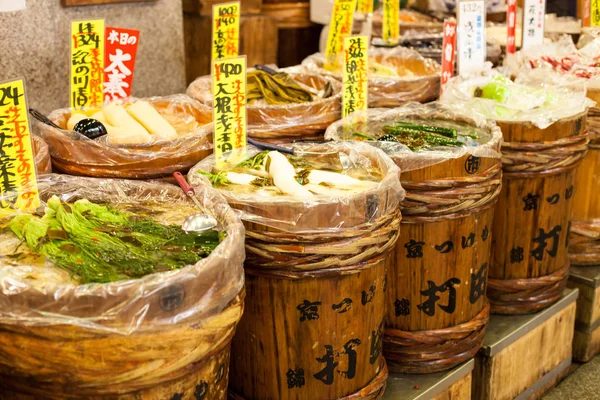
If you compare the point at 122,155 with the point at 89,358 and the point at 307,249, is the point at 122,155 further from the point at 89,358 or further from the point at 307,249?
the point at 89,358

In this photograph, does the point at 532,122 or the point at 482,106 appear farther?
the point at 482,106

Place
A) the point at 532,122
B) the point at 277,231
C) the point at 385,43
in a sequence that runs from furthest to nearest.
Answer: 1. the point at 385,43
2. the point at 532,122
3. the point at 277,231

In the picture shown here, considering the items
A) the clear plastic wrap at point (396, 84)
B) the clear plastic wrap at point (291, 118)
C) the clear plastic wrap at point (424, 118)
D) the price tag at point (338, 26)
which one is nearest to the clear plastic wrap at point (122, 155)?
the clear plastic wrap at point (291, 118)

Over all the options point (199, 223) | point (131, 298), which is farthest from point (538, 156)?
point (131, 298)

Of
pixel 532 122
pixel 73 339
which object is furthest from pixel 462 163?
pixel 73 339

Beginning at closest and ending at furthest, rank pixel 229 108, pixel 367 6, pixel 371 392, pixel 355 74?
1. pixel 371 392
2. pixel 229 108
3. pixel 355 74
4. pixel 367 6

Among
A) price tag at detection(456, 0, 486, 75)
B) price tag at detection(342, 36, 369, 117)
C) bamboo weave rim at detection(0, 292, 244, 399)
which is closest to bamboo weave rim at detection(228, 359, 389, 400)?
bamboo weave rim at detection(0, 292, 244, 399)

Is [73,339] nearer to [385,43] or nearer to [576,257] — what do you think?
[576,257]

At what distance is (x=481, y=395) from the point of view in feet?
11.0

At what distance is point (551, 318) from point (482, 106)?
3.85ft

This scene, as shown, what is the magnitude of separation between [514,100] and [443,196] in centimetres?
99

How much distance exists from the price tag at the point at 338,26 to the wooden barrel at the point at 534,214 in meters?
1.48

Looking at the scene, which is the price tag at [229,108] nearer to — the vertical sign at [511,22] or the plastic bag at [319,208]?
the plastic bag at [319,208]

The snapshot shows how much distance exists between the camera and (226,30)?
11.9ft
